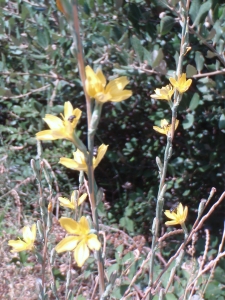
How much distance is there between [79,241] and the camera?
72cm

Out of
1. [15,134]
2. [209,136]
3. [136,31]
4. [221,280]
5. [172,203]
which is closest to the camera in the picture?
[221,280]

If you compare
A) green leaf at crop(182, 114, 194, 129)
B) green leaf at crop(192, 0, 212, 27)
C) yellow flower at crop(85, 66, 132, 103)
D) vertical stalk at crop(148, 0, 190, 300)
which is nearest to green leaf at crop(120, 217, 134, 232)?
green leaf at crop(182, 114, 194, 129)

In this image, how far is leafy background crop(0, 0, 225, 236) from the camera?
2029 mm

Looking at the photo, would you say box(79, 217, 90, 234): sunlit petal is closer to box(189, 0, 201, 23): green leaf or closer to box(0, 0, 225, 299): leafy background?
box(0, 0, 225, 299): leafy background

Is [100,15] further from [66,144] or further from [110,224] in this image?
[110,224]

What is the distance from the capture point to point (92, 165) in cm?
67

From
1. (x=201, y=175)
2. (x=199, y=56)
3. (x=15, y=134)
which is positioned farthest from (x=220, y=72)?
(x=15, y=134)

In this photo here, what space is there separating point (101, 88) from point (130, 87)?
1.70 meters

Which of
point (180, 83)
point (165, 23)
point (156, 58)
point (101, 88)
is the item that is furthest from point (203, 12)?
point (101, 88)

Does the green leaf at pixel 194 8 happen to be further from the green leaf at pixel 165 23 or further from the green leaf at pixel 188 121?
the green leaf at pixel 188 121

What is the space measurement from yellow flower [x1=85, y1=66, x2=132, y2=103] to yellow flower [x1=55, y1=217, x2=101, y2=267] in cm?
21

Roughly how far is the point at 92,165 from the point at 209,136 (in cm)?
175

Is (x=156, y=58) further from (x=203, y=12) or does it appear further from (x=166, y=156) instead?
(x=166, y=156)

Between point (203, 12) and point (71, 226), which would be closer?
point (71, 226)
